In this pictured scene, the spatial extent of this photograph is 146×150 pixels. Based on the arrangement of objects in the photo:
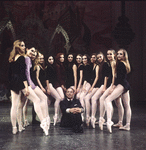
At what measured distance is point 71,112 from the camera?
19.3ft

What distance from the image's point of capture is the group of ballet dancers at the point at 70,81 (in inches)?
210

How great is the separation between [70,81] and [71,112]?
137cm

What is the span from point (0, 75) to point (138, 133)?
9132 mm

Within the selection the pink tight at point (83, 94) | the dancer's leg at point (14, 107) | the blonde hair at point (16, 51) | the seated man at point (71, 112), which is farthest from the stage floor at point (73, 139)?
the blonde hair at point (16, 51)

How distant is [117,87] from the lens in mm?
5641

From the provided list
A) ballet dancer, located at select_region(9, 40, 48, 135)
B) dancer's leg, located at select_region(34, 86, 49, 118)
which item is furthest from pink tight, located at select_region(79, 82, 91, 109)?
ballet dancer, located at select_region(9, 40, 48, 135)

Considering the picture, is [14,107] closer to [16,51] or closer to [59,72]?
[16,51]

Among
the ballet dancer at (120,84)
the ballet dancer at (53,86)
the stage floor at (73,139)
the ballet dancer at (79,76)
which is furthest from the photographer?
the ballet dancer at (79,76)

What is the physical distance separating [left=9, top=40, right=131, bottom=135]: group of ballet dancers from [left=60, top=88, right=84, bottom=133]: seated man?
397mm

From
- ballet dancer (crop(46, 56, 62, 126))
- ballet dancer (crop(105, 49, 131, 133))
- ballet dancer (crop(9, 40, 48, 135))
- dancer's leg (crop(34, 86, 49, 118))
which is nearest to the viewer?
ballet dancer (crop(9, 40, 48, 135))

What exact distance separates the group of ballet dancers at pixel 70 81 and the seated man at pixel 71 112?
40 cm

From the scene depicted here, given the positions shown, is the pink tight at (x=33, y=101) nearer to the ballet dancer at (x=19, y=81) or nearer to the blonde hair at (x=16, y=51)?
the ballet dancer at (x=19, y=81)

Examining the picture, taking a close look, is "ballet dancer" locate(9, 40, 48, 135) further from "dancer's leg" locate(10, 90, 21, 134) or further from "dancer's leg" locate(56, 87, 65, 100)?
"dancer's leg" locate(56, 87, 65, 100)

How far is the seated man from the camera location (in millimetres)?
5750
